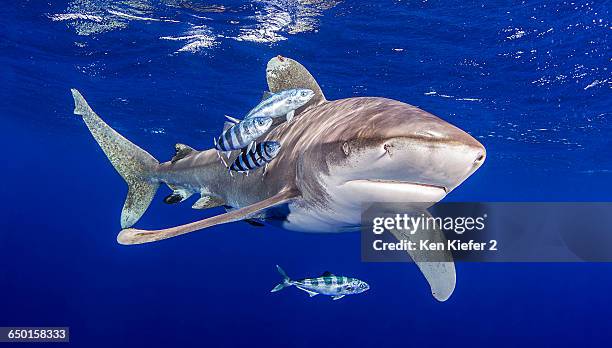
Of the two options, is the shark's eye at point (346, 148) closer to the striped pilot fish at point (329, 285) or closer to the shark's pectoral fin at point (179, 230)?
the shark's pectoral fin at point (179, 230)

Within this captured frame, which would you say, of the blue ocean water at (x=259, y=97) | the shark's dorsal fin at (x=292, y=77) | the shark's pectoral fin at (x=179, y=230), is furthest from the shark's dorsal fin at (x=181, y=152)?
the blue ocean water at (x=259, y=97)

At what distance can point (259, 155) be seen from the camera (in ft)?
12.5

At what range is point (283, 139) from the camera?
Answer: 15.1 feet

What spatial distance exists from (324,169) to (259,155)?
2.70 ft

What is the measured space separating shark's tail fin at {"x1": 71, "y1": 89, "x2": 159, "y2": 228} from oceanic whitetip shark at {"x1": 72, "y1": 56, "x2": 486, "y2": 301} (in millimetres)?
14

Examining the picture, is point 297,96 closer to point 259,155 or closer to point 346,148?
point 259,155

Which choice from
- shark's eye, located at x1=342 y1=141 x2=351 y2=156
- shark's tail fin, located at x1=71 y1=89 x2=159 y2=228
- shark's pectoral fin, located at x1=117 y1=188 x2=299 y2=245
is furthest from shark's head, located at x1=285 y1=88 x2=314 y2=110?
shark's tail fin, located at x1=71 y1=89 x2=159 y2=228

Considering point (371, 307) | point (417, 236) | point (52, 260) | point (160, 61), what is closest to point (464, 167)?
point (417, 236)

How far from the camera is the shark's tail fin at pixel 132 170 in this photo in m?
6.05

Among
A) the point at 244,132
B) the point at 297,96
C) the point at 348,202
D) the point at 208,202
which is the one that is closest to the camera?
the point at 348,202

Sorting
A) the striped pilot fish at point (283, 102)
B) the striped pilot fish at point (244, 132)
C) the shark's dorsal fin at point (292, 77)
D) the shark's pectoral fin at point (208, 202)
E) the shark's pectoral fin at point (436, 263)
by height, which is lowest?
the shark's pectoral fin at point (436, 263)

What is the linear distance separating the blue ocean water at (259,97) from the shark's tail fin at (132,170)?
279 inches

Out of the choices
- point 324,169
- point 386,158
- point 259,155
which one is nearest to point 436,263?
point 324,169

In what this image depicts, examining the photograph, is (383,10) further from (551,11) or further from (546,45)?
(546,45)
